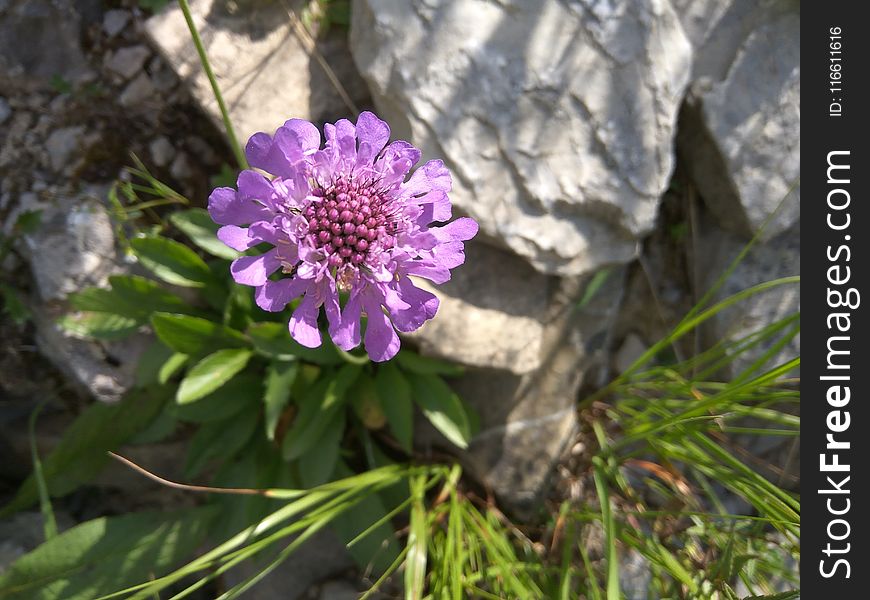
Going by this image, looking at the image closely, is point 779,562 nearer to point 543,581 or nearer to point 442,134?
point 543,581

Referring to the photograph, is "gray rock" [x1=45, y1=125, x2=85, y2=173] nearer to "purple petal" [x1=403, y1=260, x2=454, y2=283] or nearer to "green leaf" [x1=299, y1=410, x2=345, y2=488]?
"green leaf" [x1=299, y1=410, x2=345, y2=488]

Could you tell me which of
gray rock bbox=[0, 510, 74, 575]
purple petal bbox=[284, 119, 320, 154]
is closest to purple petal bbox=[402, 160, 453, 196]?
purple petal bbox=[284, 119, 320, 154]

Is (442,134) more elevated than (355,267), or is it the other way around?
(442,134)

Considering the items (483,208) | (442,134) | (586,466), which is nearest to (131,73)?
(442,134)

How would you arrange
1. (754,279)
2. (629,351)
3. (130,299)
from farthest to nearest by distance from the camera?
1. (629,351)
2. (754,279)
3. (130,299)

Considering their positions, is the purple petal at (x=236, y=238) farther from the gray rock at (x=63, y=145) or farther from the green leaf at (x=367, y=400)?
the gray rock at (x=63, y=145)

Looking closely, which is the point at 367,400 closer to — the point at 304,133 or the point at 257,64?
the point at 304,133

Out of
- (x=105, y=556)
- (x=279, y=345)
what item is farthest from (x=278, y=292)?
(x=105, y=556)
